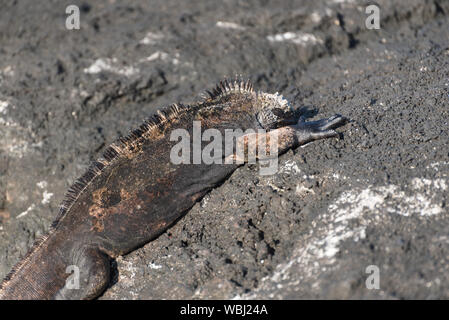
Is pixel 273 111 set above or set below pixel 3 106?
above

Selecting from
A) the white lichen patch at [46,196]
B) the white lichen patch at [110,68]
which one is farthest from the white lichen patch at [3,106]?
the white lichen patch at [46,196]

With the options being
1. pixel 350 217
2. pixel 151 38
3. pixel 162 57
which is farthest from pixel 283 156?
pixel 151 38

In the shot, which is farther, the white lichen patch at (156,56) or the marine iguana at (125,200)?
the white lichen patch at (156,56)

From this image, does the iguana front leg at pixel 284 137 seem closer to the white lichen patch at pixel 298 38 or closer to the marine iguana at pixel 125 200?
the marine iguana at pixel 125 200

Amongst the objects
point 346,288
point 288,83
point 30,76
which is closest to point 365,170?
point 346,288

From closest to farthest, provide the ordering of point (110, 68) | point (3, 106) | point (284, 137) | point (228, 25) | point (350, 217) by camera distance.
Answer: point (350, 217) → point (284, 137) → point (3, 106) → point (110, 68) → point (228, 25)

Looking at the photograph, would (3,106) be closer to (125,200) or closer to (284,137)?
(125,200)

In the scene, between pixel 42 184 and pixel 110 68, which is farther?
pixel 110 68
